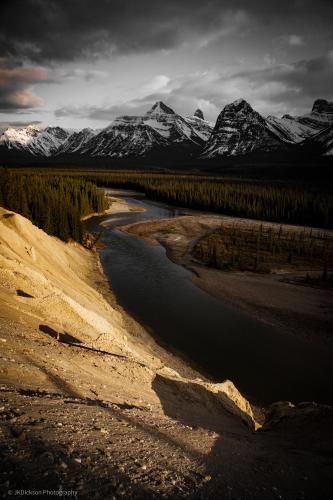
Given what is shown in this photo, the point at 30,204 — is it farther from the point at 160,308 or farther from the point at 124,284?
the point at 160,308

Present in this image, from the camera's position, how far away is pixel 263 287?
3052 cm

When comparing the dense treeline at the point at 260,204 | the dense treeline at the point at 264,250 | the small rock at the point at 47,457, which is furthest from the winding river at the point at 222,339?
the dense treeline at the point at 260,204

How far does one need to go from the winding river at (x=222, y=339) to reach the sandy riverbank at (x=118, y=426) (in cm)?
435

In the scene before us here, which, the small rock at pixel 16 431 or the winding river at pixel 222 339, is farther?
the winding river at pixel 222 339

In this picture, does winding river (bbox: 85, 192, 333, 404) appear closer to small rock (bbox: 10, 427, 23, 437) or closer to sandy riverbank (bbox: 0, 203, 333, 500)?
sandy riverbank (bbox: 0, 203, 333, 500)

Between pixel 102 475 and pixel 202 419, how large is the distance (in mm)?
5823

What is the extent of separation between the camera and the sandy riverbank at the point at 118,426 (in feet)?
17.0

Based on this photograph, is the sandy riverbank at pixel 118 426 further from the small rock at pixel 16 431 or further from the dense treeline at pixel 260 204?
the dense treeline at pixel 260 204

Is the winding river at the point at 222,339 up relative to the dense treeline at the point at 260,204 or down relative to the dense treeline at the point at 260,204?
down

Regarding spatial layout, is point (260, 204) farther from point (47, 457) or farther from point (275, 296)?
point (47, 457)

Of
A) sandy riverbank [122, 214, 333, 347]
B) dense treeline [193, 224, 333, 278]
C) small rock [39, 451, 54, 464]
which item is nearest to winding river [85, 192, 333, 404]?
sandy riverbank [122, 214, 333, 347]

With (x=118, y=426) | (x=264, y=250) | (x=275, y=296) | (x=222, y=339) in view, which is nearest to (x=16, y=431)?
(x=118, y=426)

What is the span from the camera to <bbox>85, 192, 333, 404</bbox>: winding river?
57.4ft

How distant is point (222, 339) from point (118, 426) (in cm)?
1563
